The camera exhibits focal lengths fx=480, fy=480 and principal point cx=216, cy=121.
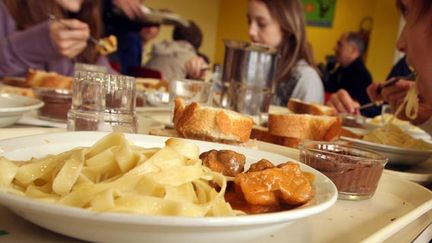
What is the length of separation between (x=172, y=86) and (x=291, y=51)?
1959 millimetres

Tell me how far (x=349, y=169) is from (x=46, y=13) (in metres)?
2.56

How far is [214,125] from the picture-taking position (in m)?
1.10

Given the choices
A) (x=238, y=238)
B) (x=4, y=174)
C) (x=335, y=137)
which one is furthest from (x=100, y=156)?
(x=335, y=137)

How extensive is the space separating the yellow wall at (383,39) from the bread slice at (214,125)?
667cm

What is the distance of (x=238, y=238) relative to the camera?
0.52 m

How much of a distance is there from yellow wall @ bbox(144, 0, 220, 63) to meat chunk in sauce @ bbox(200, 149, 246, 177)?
7389 mm

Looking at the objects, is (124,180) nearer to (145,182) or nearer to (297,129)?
(145,182)

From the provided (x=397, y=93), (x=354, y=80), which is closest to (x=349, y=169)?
(x=397, y=93)

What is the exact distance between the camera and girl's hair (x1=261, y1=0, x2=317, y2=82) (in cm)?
331

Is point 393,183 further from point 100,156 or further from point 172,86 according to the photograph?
point 172,86

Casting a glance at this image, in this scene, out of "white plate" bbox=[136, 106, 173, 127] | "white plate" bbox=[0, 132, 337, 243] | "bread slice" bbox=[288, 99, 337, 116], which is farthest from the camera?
"bread slice" bbox=[288, 99, 337, 116]

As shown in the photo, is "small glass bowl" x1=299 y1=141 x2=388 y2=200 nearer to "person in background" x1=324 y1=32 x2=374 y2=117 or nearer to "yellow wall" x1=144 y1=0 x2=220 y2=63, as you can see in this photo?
"person in background" x1=324 y1=32 x2=374 y2=117

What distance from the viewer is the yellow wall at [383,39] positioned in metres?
7.24

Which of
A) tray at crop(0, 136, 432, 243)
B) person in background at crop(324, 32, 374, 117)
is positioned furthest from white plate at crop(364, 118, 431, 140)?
person in background at crop(324, 32, 374, 117)
